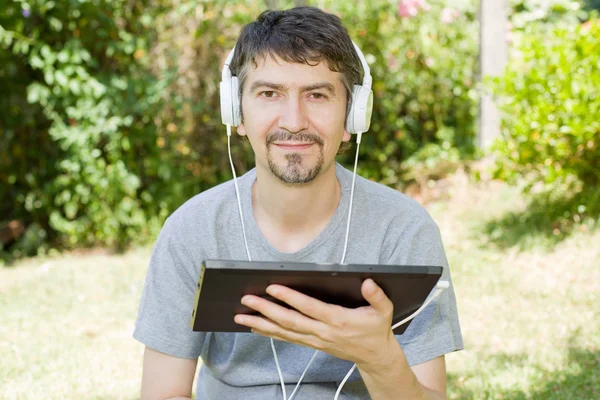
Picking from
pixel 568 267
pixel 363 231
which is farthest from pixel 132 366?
pixel 568 267

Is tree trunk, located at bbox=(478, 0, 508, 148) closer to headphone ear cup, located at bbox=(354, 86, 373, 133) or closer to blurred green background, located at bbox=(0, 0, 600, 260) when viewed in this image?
blurred green background, located at bbox=(0, 0, 600, 260)

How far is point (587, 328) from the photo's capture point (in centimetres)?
404

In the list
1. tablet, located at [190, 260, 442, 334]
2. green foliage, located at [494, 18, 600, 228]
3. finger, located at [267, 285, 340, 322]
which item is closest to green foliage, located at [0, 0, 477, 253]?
green foliage, located at [494, 18, 600, 228]

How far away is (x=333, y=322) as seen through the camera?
70.6 inches

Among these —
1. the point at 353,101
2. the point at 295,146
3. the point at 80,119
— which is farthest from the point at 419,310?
the point at 80,119

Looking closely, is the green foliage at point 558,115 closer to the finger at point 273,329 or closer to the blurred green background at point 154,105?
the blurred green background at point 154,105

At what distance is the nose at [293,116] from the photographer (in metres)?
2.22

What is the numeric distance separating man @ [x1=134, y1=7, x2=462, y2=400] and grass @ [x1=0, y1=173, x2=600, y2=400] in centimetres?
138

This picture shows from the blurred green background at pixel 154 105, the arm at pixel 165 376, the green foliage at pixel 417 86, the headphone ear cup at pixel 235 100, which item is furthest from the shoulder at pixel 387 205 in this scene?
the green foliage at pixel 417 86

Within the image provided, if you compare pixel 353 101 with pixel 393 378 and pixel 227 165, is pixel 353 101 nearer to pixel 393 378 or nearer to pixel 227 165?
pixel 393 378

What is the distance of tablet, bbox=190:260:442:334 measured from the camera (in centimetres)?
173

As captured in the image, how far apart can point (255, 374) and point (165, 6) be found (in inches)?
196

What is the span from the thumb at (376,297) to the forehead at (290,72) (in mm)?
734

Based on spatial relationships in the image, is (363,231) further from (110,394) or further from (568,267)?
(568,267)
